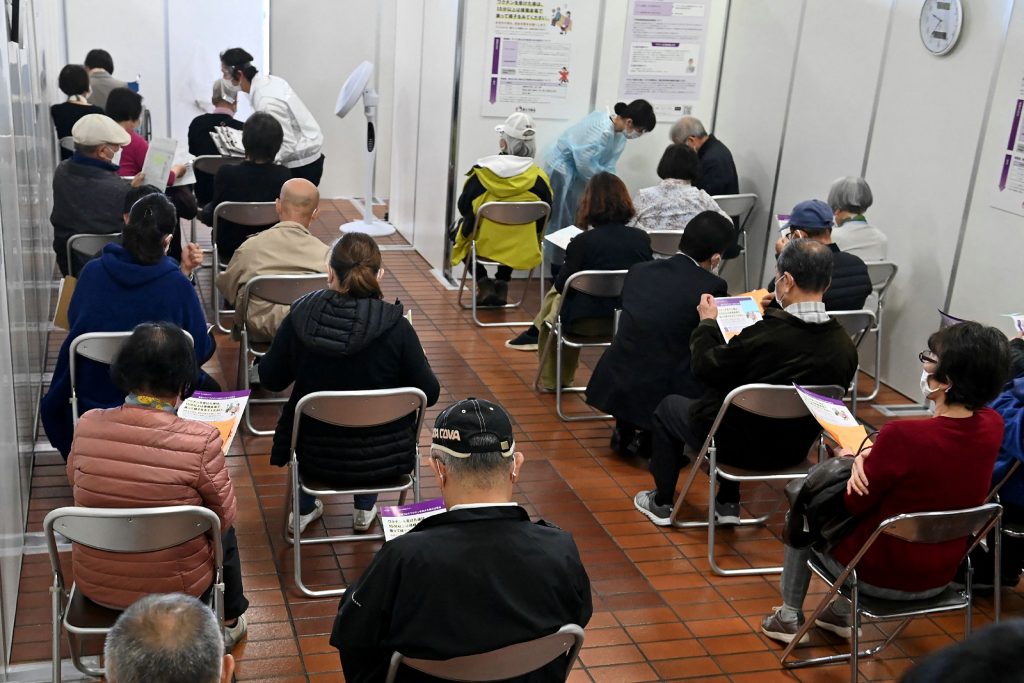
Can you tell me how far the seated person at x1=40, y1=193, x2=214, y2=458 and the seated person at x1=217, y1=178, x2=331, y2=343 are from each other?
30.5 inches

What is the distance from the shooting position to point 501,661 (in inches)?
86.0

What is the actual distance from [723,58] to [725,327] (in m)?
4.37

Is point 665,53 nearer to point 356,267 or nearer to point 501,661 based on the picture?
point 356,267

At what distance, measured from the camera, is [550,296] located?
573 cm

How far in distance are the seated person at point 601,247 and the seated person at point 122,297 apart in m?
2.09

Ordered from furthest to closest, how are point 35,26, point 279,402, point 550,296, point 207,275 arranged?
point 207,275
point 35,26
point 550,296
point 279,402

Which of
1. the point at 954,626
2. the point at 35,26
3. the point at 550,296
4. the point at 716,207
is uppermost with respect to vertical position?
the point at 35,26

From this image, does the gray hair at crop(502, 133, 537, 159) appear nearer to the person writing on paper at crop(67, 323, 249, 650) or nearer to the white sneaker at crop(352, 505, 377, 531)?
the white sneaker at crop(352, 505, 377, 531)

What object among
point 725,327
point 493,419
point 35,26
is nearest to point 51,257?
point 35,26

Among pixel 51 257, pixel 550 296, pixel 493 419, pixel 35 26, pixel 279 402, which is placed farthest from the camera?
pixel 51 257

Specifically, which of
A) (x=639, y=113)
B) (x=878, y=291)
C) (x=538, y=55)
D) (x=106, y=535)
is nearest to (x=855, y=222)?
(x=878, y=291)

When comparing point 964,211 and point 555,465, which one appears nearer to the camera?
point 555,465

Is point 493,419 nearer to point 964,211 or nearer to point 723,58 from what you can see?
point 964,211

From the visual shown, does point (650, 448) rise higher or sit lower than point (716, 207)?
lower
